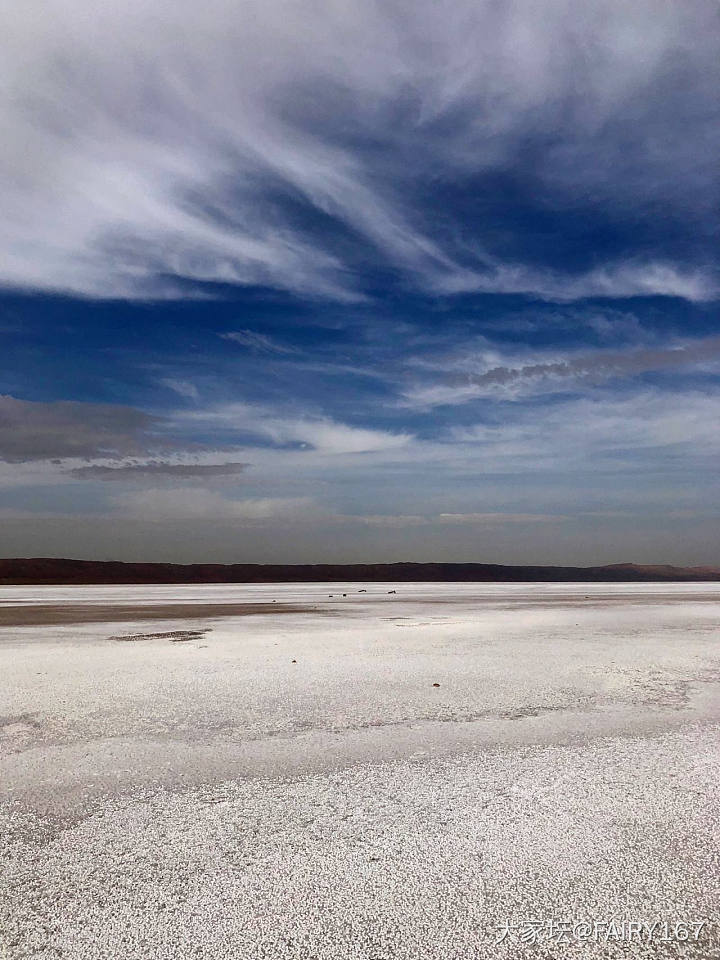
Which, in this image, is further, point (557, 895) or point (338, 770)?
point (338, 770)

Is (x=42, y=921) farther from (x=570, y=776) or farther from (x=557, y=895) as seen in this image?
(x=570, y=776)

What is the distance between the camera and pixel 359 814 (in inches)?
165

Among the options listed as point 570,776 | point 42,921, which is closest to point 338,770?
point 570,776

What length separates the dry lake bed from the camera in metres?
2.95

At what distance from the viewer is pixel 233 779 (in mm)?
4863

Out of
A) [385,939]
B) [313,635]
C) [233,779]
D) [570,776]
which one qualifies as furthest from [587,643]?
[385,939]

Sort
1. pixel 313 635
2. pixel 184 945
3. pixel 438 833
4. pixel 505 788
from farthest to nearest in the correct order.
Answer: pixel 313 635
pixel 505 788
pixel 438 833
pixel 184 945

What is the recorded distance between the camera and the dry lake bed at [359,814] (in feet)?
9.69

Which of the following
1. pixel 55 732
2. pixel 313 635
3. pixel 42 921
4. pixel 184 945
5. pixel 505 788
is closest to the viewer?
pixel 184 945

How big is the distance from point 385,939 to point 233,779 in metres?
2.26

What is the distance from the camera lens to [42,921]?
303 centimetres

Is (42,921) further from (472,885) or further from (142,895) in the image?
(472,885)

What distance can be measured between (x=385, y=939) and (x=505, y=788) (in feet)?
6.61

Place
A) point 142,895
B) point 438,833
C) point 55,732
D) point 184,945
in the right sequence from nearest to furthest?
point 184,945
point 142,895
point 438,833
point 55,732
